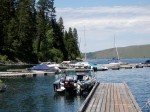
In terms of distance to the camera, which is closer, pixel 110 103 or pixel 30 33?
pixel 110 103

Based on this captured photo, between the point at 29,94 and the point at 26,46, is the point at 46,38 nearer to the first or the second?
the point at 26,46

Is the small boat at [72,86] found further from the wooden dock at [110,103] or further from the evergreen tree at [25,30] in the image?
the evergreen tree at [25,30]

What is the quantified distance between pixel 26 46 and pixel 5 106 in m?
93.9

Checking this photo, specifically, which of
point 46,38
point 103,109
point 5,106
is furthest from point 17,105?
point 46,38

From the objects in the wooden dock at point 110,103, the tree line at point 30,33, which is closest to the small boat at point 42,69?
the tree line at point 30,33

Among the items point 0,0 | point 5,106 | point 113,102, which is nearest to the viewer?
point 113,102

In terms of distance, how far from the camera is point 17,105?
1586 inches

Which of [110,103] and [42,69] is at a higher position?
[42,69]

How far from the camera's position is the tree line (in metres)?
124

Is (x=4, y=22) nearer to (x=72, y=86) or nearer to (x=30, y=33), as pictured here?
(x=30, y=33)

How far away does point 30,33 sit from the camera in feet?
440

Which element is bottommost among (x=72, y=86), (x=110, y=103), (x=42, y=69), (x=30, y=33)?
(x=110, y=103)

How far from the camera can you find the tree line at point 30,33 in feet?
408

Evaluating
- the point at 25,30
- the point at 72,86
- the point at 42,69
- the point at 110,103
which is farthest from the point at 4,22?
the point at 110,103
